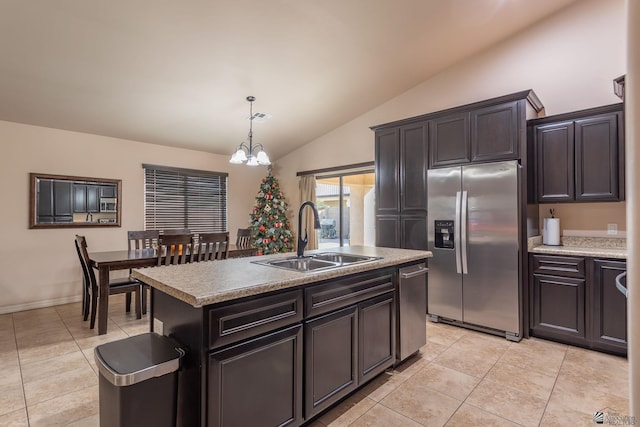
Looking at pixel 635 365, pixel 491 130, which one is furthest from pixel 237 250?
pixel 635 365

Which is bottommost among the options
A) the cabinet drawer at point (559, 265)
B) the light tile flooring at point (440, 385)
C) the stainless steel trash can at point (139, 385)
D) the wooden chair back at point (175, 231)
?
the light tile flooring at point (440, 385)

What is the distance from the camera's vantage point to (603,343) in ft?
9.36

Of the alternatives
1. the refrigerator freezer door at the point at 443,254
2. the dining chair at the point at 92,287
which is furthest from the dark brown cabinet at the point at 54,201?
the refrigerator freezer door at the point at 443,254

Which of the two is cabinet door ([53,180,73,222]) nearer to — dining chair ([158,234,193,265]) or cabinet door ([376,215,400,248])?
dining chair ([158,234,193,265])

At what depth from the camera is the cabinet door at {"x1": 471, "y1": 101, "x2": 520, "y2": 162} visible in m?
3.20

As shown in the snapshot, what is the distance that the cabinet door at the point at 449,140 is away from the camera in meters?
3.54

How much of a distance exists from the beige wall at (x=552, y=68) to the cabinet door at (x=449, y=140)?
0.87 metres

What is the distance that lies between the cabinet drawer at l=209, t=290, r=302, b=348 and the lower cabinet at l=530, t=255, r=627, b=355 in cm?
279

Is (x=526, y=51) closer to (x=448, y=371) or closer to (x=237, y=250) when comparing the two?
(x=448, y=371)

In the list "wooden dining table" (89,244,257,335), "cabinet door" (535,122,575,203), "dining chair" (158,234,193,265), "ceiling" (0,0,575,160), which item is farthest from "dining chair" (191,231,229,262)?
"cabinet door" (535,122,575,203)

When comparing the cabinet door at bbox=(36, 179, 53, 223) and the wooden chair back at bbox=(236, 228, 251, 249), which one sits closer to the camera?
the cabinet door at bbox=(36, 179, 53, 223)

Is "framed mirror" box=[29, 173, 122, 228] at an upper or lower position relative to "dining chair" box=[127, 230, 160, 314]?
upper

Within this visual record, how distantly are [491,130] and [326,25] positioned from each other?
80.2 inches

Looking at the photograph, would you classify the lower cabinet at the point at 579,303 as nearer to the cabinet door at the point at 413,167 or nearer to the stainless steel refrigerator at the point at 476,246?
the stainless steel refrigerator at the point at 476,246
